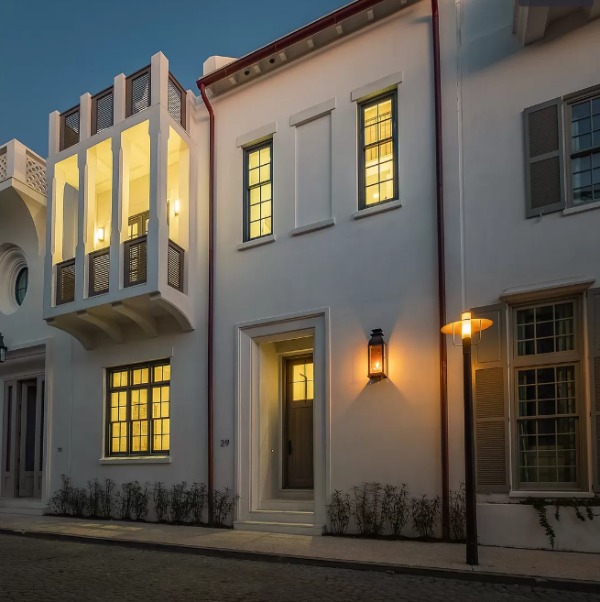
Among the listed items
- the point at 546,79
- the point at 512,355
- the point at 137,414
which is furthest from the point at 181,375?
the point at 546,79

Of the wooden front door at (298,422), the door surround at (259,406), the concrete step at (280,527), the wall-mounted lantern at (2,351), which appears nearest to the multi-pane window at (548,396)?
the door surround at (259,406)

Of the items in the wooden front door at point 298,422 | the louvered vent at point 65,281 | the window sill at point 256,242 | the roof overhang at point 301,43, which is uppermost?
the roof overhang at point 301,43

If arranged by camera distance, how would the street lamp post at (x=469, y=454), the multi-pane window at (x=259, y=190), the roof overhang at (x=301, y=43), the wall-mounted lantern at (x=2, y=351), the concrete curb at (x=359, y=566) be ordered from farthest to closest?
1. the wall-mounted lantern at (x=2, y=351)
2. the multi-pane window at (x=259, y=190)
3. the roof overhang at (x=301, y=43)
4. the street lamp post at (x=469, y=454)
5. the concrete curb at (x=359, y=566)

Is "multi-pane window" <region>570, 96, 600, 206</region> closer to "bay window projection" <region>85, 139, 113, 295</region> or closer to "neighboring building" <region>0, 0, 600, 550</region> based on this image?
"neighboring building" <region>0, 0, 600, 550</region>

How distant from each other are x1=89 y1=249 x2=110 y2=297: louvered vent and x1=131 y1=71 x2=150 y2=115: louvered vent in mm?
2844

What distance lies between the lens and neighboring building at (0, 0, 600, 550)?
30.2 feet

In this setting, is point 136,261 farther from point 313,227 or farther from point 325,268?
point 325,268

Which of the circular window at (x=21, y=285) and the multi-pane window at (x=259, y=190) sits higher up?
the multi-pane window at (x=259, y=190)

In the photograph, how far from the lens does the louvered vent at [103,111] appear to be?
14.1 meters

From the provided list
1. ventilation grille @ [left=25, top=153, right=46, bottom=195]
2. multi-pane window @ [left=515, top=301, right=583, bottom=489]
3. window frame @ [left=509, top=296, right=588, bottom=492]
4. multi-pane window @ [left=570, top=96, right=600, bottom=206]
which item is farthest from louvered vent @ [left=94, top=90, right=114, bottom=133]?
multi-pane window @ [left=515, top=301, right=583, bottom=489]

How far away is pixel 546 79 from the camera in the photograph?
31.5 ft

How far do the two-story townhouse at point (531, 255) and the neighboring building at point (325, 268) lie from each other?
0.03 metres

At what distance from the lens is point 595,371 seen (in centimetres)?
854

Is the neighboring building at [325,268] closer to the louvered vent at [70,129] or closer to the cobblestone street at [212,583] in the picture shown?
the louvered vent at [70,129]
